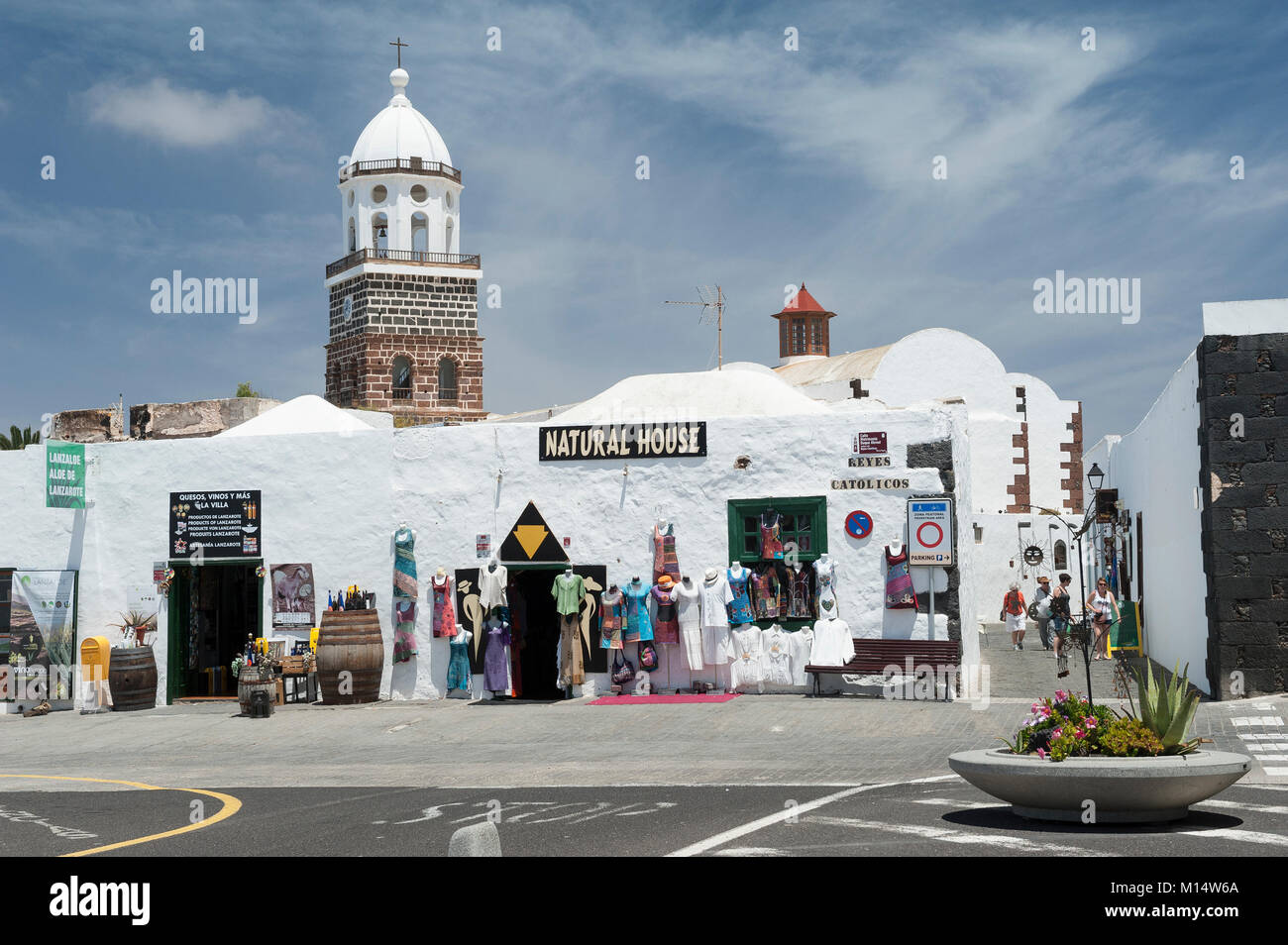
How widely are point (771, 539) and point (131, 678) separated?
9772mm

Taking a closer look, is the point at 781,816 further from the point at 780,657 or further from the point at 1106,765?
the point at 780,657

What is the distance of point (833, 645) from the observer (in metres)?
18.6

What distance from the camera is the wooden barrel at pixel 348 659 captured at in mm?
19906

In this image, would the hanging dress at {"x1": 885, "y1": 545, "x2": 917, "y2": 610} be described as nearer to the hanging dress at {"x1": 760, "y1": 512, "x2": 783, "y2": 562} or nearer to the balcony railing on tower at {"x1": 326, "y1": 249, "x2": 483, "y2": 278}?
the hanging dress at {"x1": 760, "y1": 512, "x2": 783, "y2": 562}

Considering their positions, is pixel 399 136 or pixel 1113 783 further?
pixel 399 136

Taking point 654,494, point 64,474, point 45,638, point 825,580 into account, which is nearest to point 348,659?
point 654,494

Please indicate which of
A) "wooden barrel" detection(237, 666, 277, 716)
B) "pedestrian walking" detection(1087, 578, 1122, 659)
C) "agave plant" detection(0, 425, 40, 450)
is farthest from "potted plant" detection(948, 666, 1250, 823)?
"agave plant" detection(0, 425, 40, 450)

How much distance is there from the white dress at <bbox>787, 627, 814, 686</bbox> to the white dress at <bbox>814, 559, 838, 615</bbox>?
0.44 meters

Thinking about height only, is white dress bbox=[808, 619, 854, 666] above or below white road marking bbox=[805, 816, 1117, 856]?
above

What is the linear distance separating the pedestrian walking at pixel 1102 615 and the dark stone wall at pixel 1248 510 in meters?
6.34

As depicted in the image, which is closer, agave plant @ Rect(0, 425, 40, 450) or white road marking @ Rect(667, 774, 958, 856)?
white road marking @ Rect(667, 774, 958, 856)

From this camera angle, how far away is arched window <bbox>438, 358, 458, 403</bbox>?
198 feet

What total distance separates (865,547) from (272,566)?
8.83 m
